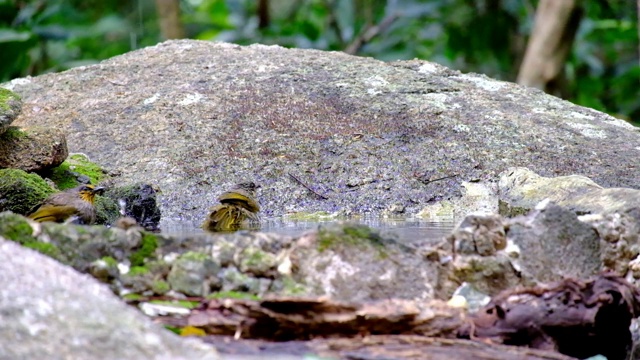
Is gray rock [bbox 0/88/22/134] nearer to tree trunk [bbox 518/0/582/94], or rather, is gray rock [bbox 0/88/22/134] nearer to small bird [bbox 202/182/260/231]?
small bird [bbox 202/182/260/231]

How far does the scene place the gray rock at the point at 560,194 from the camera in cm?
336

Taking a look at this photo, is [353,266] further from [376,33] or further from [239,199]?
[376,33]

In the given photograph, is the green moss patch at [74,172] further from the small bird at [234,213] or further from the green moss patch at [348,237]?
the green moss patch at [348,237]

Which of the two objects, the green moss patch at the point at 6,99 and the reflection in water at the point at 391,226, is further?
the green moss patch at the point at 6,99

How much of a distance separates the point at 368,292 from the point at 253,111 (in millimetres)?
3388

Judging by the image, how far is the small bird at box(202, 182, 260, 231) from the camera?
4272 mm

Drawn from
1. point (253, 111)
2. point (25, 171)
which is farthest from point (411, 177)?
point (25, 171)

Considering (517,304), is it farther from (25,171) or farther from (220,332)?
(25,171)

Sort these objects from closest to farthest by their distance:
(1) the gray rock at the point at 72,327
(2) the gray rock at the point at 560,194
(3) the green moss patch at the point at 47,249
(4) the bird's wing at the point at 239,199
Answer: (1) the gray rock at the point at 72,327 < (3) the green moss patch at the point at 47,249 < (2) the gray rock at the point at 560,194 < (4) the bird's wing at the point at 239,199

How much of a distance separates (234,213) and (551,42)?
24.4 ft

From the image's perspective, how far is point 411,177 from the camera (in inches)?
205

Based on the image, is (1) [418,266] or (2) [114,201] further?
(2) [114,201]

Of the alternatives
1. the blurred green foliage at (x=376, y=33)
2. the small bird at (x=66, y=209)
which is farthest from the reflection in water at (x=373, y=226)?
the blurred green foliage at (x=376, y=33)

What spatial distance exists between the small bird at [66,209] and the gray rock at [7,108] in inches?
23.5
